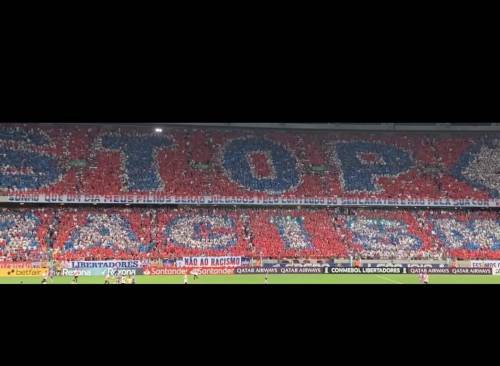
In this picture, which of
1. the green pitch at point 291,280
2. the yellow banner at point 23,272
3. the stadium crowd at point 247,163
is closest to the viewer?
the green pitch at point 291,280

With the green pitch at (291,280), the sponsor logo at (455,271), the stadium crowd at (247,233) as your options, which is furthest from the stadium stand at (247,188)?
the green pitch at (291,280)

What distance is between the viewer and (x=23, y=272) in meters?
34.0

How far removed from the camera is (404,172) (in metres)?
49.3

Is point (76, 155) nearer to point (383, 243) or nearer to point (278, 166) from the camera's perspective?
point (278, 166)

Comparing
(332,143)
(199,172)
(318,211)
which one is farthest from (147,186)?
(332,143)

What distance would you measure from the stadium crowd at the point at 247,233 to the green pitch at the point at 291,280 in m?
2.15

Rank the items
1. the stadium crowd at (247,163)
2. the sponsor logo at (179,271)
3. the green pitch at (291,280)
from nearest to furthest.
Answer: the green pitch at (291,280), the sponsor logo at (179,271), the stadium crowd at (247,163)

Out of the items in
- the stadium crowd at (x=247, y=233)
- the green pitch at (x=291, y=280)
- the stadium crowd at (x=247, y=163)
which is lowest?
the green pitch at (x=291, y=280)

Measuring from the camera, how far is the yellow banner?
33.7 meters

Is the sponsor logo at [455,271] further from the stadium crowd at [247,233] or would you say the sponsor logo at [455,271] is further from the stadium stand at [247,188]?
the stadium stand at [247,188]

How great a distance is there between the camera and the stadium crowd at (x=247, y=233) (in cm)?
3712

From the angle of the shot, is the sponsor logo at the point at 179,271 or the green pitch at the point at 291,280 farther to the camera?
the sponsor logo at the point at 179,271

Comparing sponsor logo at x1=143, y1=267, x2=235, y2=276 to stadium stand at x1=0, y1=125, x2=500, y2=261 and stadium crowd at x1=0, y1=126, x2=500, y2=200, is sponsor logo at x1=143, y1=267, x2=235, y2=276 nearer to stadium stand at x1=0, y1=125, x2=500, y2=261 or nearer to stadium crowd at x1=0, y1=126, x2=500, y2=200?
stadium stand at x1=0, y1=125, x2=500, y2=261

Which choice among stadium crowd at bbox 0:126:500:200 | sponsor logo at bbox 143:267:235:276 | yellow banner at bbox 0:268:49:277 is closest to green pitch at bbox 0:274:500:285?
yellow banner at bbox 0:268:49:277
